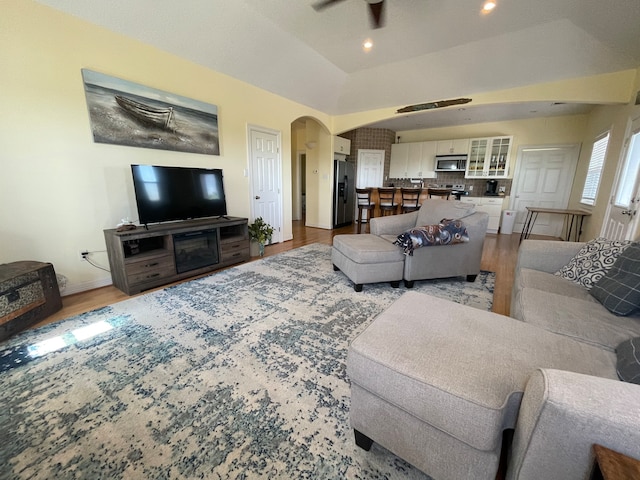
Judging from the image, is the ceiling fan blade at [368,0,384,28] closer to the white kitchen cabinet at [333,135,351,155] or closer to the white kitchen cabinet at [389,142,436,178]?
the white kitchen cabinet at [333,135,351,155]

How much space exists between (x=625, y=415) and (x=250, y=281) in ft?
9.25

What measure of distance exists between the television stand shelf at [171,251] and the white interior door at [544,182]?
21.5 ft

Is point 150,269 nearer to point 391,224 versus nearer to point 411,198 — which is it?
point 391,224

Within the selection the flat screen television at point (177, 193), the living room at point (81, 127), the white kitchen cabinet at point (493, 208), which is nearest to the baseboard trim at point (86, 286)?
the living room at point (81, 127)

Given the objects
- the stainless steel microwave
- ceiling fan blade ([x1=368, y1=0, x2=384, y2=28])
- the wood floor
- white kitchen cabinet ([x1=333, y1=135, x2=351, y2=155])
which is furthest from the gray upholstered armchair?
the stainless steel microwave

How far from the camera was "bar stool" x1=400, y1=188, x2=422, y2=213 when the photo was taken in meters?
5.35

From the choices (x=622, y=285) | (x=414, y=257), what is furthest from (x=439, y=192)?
(x=622, y=285)

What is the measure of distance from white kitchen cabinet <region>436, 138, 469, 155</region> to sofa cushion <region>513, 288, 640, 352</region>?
19.5 ft

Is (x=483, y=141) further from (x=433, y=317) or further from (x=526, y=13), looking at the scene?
(x=433, y=317)

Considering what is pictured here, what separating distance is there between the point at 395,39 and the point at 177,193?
356 cm

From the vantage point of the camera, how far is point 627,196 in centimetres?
316

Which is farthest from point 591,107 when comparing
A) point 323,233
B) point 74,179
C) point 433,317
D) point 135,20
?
point 74,179

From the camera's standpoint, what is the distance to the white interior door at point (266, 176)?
421 centimetres

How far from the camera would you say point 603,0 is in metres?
2.50
